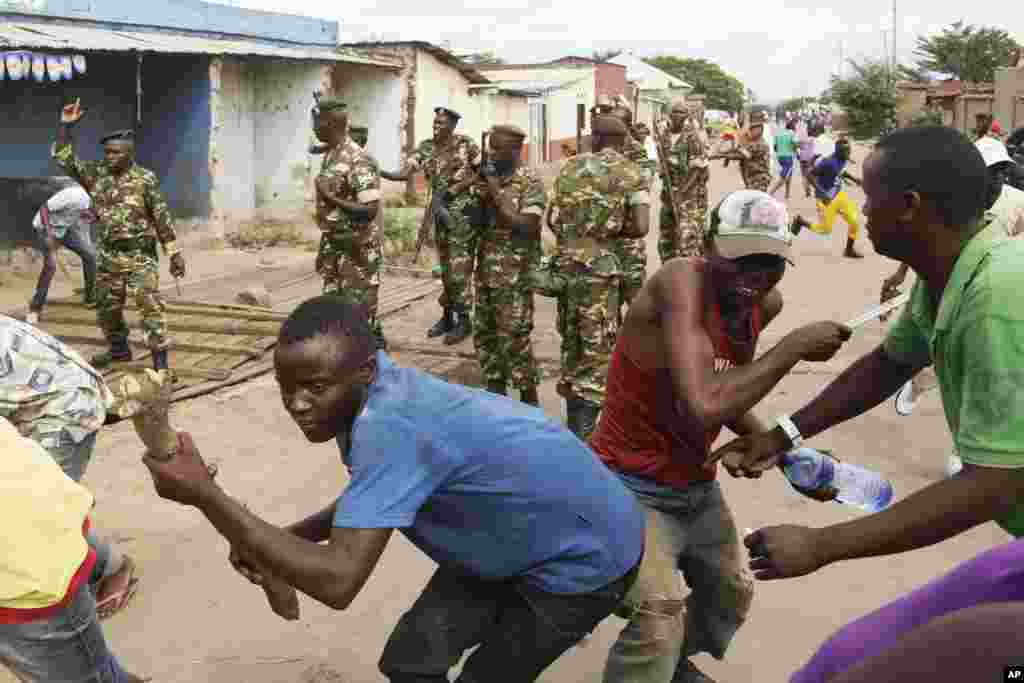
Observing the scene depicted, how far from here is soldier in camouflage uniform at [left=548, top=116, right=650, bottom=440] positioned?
6.09 metres

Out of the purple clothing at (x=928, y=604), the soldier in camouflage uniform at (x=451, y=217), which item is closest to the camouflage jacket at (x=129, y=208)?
the soldier in camouflage uniform at (x=451, y=217)

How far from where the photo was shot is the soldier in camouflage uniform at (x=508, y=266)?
22.2 ft

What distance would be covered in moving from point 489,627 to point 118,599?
6.88ft

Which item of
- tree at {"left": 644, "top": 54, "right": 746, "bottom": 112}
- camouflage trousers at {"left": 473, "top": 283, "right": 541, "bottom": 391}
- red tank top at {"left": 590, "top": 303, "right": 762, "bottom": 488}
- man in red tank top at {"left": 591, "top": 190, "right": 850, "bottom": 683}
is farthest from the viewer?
tree at {"left": 644, "top": 54, "right": 746, "bottom": 112}

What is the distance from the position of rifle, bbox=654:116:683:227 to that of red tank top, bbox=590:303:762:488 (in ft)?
25.0

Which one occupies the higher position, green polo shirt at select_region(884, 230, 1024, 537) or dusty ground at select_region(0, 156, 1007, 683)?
green polo shirt at select_region(884, 230, 1024, 537)

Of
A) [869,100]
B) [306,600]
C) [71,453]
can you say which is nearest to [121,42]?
[306,600]

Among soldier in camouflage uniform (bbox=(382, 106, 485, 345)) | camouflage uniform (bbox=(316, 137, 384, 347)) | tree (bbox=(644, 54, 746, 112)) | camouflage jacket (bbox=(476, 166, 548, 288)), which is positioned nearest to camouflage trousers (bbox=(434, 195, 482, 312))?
soldier in camouflage uniform (bbox=(382, 106, 485, 345))

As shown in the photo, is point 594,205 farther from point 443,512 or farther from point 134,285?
point 443,512

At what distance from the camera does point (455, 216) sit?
27.0ft

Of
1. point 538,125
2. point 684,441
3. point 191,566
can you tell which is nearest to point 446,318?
point 191,566

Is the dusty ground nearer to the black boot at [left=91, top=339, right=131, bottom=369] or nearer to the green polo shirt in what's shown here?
the black boot at [left=91, top=339, right=131, bottom=369]

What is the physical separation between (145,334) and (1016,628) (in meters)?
7.05

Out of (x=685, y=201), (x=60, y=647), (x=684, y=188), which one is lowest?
(x=60, y=647)
